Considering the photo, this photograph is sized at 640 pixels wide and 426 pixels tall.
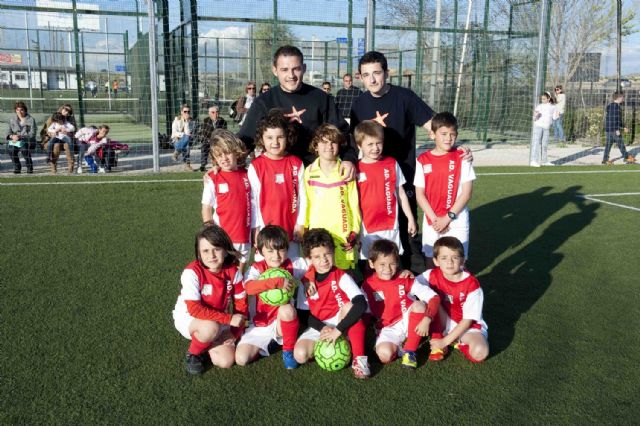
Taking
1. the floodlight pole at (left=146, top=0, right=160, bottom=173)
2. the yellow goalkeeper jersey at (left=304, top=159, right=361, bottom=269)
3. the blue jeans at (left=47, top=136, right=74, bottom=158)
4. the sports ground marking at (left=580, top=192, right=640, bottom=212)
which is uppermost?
the floodlight pole at (left=146, top=0, right=160, bottom=173)

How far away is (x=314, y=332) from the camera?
4043 millimetres

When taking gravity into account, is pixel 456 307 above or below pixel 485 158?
below

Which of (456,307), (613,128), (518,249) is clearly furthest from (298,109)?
(613,128)

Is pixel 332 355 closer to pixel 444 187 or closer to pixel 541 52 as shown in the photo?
pixel 444 187

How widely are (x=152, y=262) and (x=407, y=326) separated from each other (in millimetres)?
2987

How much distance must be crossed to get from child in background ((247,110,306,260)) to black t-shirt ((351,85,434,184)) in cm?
79

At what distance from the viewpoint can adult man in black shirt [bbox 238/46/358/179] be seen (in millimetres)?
4441

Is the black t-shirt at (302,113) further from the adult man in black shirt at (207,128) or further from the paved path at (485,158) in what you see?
the adult man in black shirt at (207,128)

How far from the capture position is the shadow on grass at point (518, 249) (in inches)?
191

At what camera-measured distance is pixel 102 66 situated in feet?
65.7

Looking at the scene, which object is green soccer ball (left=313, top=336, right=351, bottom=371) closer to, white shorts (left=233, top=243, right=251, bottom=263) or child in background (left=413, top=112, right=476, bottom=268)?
white shorts (left=233, top=243, right=251, bottom=263)

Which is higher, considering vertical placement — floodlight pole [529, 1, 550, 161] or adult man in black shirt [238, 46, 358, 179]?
floodlight pole [529, 1, 550, 161]

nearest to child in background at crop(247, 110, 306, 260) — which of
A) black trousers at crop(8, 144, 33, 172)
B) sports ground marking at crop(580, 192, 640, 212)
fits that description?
sports ground marking at crop(580, 192, 640, 212)

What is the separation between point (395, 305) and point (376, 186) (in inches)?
35.1
